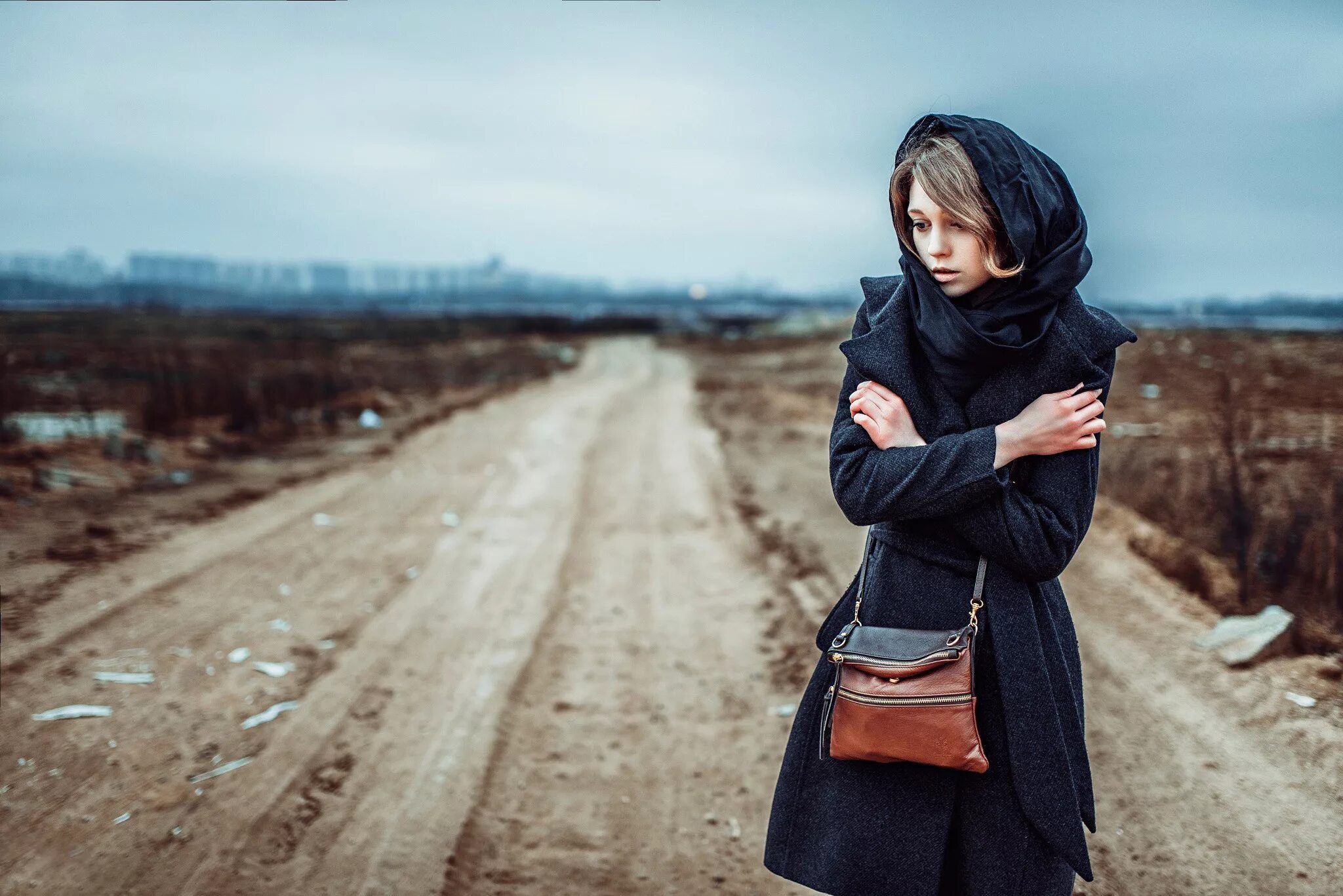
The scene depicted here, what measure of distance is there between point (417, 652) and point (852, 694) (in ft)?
13.2

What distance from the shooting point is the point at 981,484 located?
1.61 meters

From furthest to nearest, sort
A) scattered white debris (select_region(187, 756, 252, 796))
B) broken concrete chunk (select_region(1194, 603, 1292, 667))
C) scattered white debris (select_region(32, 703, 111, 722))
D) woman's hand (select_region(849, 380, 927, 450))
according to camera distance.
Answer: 1. broken concrete chunk (select_region(1194, 603, 1292, 667))
2. scattered white debris (select_region(32, 703, 111, 722))
3. scattered white debris (select_region(187, 756, 252, 796))
4. woman's hand (select_region(849, 380, 927, 450))

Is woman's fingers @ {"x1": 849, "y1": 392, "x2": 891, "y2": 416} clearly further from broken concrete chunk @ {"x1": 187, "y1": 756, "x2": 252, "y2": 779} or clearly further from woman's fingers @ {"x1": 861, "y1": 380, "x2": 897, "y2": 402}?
broken concrete chunk @ {"x1": 187, "y1": 756, "x2": 252, "y2": 779}

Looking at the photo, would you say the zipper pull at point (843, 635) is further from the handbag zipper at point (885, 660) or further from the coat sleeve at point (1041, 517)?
the coat sleeve at point (1041, 517)

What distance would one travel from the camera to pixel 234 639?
5273 millimetres

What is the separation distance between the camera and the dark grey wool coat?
165cm

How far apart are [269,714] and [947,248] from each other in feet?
13.6

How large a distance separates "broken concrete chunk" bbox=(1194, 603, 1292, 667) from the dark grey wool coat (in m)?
3.75

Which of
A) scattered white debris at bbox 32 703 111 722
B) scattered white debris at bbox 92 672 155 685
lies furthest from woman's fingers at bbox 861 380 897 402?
scattered white debris at bbox 92 672 155 685

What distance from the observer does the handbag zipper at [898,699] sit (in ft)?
5.32

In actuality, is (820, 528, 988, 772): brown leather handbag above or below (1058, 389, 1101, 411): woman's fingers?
below

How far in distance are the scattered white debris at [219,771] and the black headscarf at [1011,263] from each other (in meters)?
3.64

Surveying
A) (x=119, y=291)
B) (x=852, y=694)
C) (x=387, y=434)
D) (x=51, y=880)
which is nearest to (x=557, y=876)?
(x=51, y=880)

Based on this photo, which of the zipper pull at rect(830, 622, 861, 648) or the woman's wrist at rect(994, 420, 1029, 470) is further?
the zipper pull at rect(830, 622, 861, 648)
